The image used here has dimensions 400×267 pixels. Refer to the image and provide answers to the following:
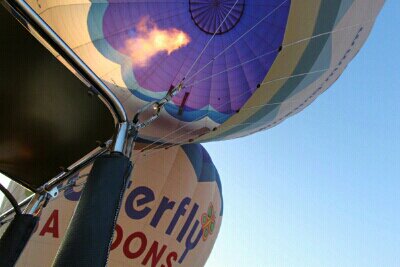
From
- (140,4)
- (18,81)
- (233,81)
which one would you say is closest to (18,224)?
(18,81)

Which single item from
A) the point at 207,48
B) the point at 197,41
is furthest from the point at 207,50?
the point at 197,41

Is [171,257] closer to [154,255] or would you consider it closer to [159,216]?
[154,255]

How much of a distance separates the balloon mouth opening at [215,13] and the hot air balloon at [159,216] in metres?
2.92

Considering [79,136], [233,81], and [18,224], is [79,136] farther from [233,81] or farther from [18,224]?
[233,81]

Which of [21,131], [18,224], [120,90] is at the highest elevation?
[120,90]

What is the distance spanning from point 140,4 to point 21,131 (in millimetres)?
1984

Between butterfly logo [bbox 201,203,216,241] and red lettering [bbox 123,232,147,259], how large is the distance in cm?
143

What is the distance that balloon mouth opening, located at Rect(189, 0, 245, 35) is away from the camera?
3.91 metres

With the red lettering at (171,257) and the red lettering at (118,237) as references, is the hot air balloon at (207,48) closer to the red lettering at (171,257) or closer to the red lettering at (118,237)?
the red lettering at (118,237)

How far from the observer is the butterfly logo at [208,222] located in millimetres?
7684

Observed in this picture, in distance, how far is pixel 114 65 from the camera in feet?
11.9

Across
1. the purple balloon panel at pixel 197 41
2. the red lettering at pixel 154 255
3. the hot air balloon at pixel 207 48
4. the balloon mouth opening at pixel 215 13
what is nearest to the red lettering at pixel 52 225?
the red lettering at pixel 154 255

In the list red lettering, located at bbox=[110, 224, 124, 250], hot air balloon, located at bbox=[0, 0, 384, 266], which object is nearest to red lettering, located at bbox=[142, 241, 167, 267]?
red lettering, located at bbox=[110, 224, 124, 250]

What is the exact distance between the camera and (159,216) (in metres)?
6.72
